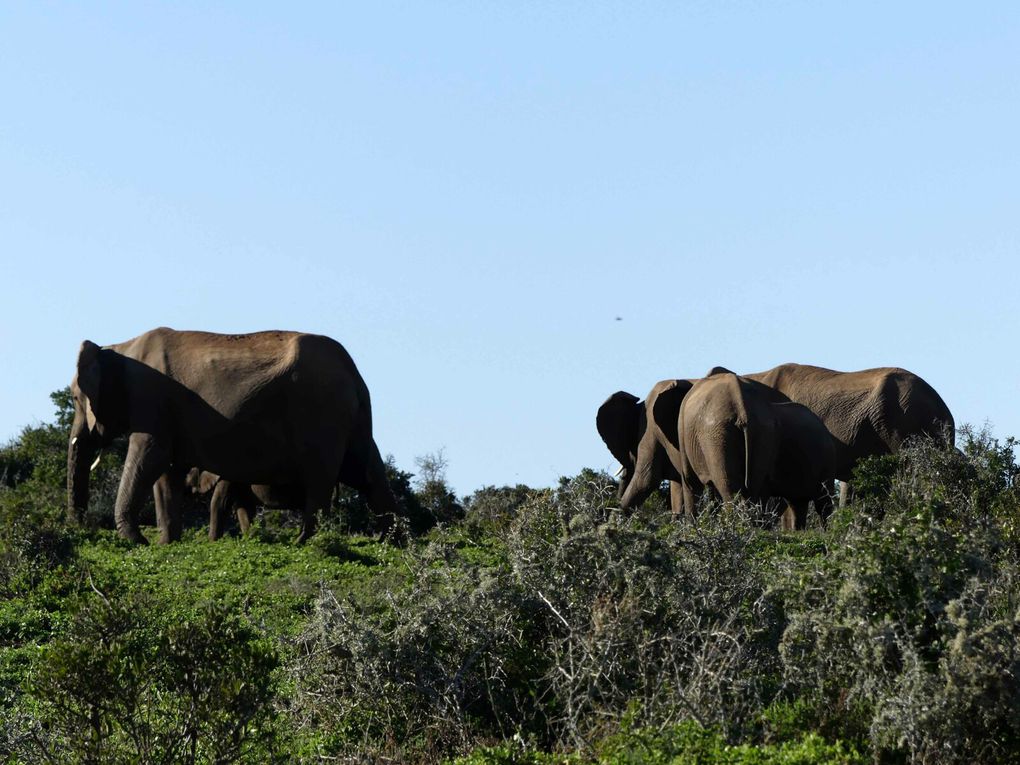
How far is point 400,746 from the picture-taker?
1505cm

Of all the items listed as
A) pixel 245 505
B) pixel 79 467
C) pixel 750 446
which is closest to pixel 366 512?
pixel 245 505

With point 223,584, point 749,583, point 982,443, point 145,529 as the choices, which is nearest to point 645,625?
point 749,583

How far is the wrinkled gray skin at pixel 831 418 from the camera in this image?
29.8 m

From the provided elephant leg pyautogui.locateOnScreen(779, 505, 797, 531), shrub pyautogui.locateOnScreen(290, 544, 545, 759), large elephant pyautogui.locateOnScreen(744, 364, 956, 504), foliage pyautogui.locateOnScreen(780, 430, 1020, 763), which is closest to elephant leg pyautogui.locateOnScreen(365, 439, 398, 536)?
elephant leg pyautogui.locateOnScreen(779, 505, 797, 531)

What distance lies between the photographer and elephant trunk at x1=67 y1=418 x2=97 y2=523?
27969mm

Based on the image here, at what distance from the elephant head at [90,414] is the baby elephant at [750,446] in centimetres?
769

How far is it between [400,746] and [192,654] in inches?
81.8

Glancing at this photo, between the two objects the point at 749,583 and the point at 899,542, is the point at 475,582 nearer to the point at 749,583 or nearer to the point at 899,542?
the point at 749,583

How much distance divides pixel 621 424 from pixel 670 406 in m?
2.43

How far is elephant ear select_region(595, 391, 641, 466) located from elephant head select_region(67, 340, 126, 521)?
26.1 feet

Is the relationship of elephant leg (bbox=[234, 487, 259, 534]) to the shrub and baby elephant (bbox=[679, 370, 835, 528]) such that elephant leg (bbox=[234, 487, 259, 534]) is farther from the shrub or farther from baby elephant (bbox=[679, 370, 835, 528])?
the shrub

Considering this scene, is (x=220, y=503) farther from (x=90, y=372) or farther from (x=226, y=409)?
(x=90, y=372)

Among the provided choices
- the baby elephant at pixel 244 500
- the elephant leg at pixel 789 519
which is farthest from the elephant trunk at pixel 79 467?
the elephant leg at pixel 789 519

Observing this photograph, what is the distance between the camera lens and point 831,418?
3114cm
